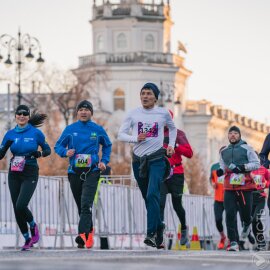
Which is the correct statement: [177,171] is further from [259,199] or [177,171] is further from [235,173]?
[259,199]

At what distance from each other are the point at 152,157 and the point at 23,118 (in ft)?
6.08

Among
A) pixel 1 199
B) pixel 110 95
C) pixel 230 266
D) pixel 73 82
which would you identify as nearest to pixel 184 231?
pixel 1 199

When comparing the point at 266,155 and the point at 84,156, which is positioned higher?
the point at 266,155

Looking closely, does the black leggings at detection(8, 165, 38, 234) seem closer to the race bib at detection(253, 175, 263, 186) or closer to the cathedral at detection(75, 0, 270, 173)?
the race bib at detection(253, 175, 263, 186)

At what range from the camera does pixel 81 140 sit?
18938mm

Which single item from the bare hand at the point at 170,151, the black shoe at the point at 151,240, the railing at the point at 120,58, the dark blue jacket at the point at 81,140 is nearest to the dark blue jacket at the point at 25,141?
the dark blue jacket at the point at 81,140

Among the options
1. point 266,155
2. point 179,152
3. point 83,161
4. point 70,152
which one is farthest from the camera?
point 266,155

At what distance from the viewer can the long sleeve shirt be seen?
59.6ft

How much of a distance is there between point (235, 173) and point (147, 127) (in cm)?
378

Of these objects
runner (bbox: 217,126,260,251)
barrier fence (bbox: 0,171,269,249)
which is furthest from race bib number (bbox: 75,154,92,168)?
barrier fence (bbox: 0,171,269,249)

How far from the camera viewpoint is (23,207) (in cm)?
1862

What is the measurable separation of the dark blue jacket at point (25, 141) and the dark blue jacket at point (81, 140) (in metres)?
0.23

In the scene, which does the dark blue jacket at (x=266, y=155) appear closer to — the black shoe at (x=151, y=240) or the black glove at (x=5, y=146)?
Answer: the black shoe at (x=151, y=240)

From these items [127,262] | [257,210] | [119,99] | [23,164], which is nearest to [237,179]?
[23,164]
